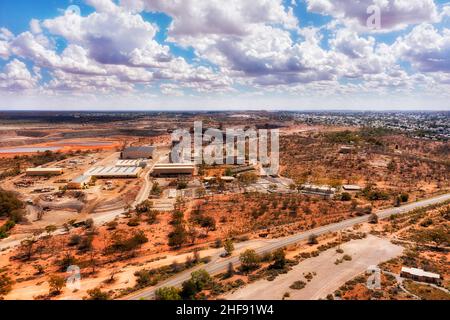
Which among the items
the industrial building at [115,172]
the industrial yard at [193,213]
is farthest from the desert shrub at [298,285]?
the industrial building at [115,172]

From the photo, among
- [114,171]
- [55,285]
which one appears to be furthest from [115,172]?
[55,285]

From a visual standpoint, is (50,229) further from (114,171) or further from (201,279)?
(114,171)

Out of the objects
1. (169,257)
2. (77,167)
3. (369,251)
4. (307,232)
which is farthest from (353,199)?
(77,167)

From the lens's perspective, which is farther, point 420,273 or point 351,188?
point 351,188

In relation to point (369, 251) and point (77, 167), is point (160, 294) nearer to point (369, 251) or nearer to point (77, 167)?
point (369, 251)

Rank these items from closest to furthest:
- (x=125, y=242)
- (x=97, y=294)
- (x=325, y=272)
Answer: (x=97, y=294)
(x=325, y=272)
(x=125, y=242)

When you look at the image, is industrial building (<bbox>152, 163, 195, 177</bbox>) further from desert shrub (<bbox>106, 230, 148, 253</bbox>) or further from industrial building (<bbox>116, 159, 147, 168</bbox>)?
desert shrub (<bbox>106, 230, 148, 253</bbox>)
